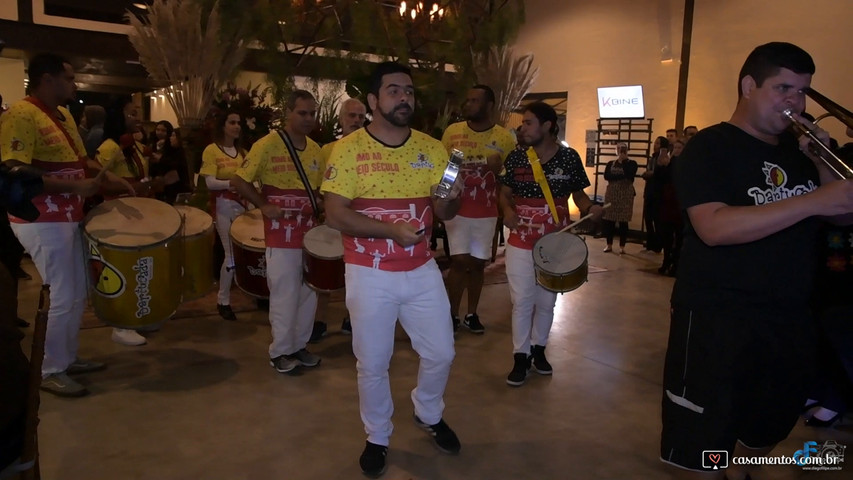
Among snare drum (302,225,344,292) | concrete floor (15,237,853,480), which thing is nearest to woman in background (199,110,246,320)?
concrete floor (15,237,853,480)

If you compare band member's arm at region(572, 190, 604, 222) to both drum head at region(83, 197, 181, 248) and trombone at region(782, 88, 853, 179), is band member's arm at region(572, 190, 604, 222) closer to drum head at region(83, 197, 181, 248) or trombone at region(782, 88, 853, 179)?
trombone at region(782, 88, 853, 179)

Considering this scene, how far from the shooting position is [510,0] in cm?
881

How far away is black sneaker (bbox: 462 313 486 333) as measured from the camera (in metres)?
5.34

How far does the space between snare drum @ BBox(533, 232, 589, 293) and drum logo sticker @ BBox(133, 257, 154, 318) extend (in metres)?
2.32

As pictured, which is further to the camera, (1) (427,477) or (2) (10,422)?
(1) (427,477)

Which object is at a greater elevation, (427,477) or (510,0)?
(510,0)

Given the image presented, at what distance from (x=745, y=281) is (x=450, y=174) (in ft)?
3.91

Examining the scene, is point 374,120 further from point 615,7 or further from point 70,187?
point 615,7

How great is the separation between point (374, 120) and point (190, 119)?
4.90 m

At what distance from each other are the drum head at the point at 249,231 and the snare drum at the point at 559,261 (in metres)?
2.04

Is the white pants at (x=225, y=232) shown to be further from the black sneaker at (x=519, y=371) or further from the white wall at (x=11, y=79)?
the white wall at (x=11, y=79)

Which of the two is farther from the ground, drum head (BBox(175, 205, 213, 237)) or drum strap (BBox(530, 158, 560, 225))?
drum strap (BBox(530, 158, 560, 225))

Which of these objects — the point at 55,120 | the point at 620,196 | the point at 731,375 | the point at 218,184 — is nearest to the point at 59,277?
the point at 55,120

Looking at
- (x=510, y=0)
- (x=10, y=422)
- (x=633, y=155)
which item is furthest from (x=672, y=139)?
(x=10, y=422)
